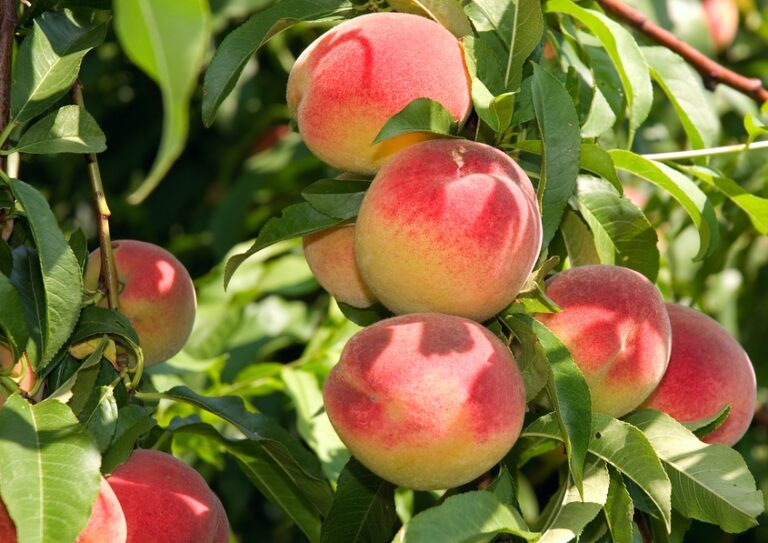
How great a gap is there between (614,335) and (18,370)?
63 centimetres

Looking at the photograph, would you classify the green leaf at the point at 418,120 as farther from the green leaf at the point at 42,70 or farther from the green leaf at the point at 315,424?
the green leaf at the point at 315,424

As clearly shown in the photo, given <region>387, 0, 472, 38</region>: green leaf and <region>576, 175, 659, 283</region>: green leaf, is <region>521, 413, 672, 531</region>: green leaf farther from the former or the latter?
<region>387, 0, 472, 38</region>: green leaf

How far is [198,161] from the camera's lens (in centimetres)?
300

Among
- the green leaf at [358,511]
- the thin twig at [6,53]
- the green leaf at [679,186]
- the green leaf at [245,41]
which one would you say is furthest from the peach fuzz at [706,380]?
the thin twig at [6,53]

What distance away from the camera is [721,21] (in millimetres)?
3070

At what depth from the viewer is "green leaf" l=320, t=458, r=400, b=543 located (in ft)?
4.33

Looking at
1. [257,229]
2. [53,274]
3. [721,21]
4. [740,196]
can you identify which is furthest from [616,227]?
[721,21]

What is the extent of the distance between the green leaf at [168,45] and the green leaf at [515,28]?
61cm

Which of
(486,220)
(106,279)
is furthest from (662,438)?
(106,279)

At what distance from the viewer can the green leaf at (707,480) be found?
1185 mm

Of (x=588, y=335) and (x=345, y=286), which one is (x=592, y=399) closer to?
(x=588, y=335)

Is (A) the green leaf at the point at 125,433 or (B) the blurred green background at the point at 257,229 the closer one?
(A) the green leaf at the point at 125,433

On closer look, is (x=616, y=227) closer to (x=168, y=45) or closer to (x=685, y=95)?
(x=685, y=95)

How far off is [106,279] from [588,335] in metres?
0.56
